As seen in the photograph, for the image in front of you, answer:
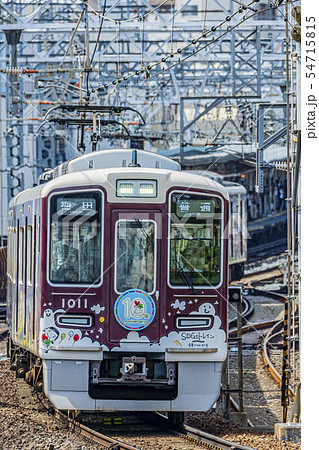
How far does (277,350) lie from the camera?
15.8 meters

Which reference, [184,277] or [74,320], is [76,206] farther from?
[184,277]

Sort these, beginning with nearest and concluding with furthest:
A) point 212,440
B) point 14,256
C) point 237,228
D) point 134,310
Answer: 1. point 212,440
2. point 134,310
3. point 14,256
4. point 237,228

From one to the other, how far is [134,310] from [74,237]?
937 mm

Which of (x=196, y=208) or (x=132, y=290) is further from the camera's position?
(x=196, y=208)

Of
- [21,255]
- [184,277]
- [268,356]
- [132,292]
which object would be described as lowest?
[268,356]

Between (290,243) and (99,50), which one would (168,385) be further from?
(99,50)

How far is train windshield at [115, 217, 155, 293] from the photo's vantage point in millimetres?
8688

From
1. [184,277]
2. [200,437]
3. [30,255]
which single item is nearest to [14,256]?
[30,255]

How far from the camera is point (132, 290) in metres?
8.65

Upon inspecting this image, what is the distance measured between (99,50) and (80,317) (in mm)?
15710

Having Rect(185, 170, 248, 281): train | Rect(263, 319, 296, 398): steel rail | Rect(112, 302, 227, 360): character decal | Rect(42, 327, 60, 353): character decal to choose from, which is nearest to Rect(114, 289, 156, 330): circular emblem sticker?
Rect(112, 302, 227, 360): character decal

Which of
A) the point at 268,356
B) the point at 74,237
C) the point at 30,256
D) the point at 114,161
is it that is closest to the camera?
the point at 74,237

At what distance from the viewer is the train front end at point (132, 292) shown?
8633 mm
